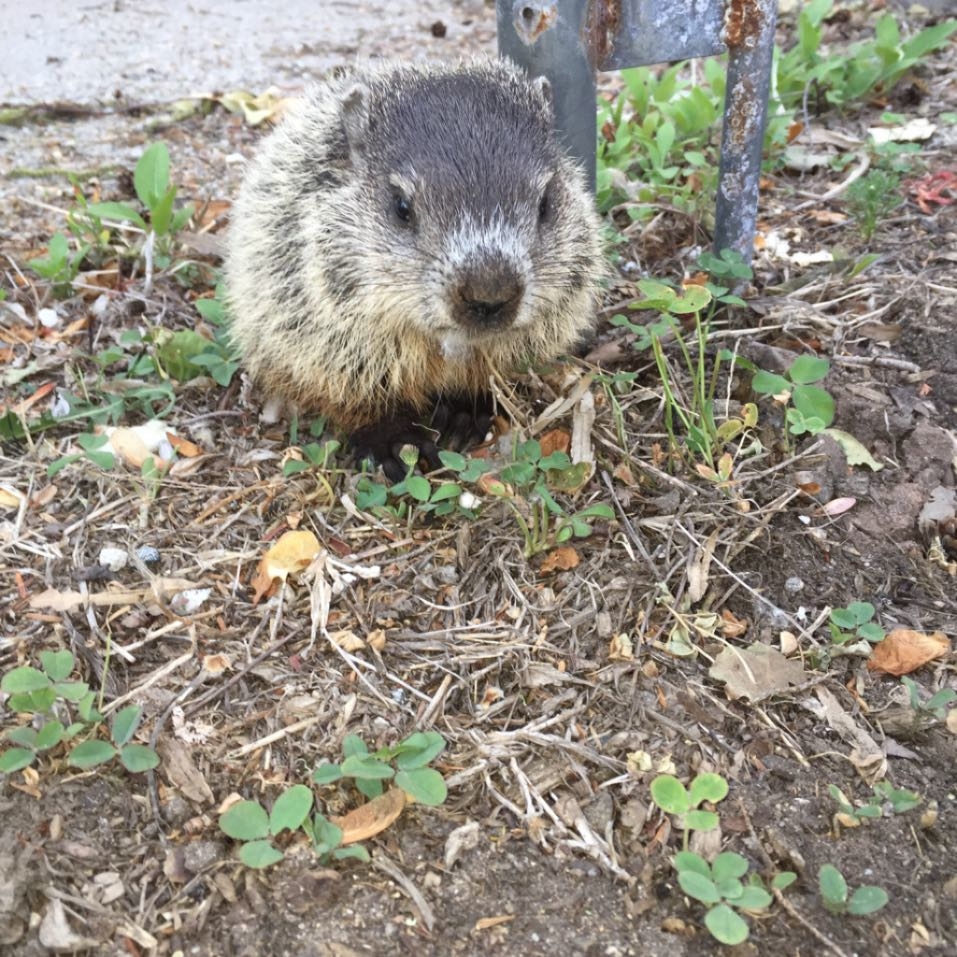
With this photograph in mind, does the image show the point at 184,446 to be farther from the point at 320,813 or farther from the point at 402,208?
the point at 320,813

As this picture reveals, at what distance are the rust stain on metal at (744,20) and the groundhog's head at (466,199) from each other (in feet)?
2.23

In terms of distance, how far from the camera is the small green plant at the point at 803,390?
10.3ft

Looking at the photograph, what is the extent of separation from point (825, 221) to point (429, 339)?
221 centimetres

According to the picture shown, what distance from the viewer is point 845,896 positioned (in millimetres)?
2062

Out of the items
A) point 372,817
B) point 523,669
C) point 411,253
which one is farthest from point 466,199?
point 372,817

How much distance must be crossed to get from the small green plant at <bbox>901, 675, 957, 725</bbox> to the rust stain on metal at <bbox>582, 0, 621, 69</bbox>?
235 centimetres

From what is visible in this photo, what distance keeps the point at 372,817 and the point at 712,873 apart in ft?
2.64

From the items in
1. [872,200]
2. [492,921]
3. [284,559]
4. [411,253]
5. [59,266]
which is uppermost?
[411,253]

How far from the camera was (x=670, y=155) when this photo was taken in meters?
4.85

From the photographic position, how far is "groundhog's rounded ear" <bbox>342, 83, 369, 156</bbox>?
3.29 m

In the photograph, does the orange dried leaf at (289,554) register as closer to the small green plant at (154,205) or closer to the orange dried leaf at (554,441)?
the orange dried leaf at (554,441)

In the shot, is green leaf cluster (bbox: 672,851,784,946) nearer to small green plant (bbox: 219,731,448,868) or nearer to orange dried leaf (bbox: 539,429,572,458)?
small green plant (bbox: 219,731,448,868)

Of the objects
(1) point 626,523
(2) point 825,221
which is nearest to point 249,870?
(1) point 626,523

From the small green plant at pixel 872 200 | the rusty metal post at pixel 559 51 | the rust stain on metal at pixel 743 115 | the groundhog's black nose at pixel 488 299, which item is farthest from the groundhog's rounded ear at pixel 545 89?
the small green plant at pixel 872 200
